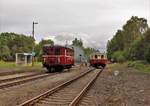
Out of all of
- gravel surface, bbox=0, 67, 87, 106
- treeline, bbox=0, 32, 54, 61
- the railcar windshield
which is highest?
treeline, bbox=0, 32, 54, 61

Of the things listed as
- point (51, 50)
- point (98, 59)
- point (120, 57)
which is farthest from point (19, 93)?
point (120, 57)

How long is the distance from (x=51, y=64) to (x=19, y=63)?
67.7 feet

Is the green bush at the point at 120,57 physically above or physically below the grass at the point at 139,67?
above

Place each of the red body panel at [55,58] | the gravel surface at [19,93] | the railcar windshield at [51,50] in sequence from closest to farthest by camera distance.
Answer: the gravel surface at [19,93] < the red body panel at [55,58] < the railcar windshield at [51,50]

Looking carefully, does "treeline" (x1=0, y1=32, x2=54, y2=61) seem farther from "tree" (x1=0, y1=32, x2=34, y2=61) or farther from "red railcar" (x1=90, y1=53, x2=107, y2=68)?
"red railcar" (x1=90, y1=53, x2=107, y2=68)

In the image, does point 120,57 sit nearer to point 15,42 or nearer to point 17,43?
point 17,43

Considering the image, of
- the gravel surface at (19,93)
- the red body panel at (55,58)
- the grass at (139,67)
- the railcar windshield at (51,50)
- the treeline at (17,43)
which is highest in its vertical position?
the treeline at (17,43)

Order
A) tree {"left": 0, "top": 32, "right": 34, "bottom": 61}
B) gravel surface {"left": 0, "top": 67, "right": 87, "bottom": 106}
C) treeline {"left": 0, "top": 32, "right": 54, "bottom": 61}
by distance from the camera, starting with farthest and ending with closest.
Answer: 1. tree {"left": 0, "top": 32, "right": 34, "bottom": 61}
2. treeline {"left": 0, "top": 32, "right": 54, "bottom": 61}
3. gravel surface {"left": 0, "top": 67, "right": 87, "bottom": 106}

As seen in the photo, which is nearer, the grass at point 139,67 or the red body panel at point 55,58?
the red body panel at point 55,58

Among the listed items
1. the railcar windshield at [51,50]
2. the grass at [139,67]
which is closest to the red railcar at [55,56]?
the railcar windshield at [51,50]

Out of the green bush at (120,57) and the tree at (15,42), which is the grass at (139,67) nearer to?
the green bush at (120,57)

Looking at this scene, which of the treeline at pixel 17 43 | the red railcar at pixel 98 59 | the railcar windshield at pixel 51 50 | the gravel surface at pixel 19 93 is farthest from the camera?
the treeline at pixel 17 43

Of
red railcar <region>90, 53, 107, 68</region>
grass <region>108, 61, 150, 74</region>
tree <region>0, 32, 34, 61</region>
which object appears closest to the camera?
grass <region>108, 61, 150, 74</region>

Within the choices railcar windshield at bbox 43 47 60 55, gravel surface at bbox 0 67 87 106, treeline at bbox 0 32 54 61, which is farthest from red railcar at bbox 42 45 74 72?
treeline at bbox 0 32 54 61
